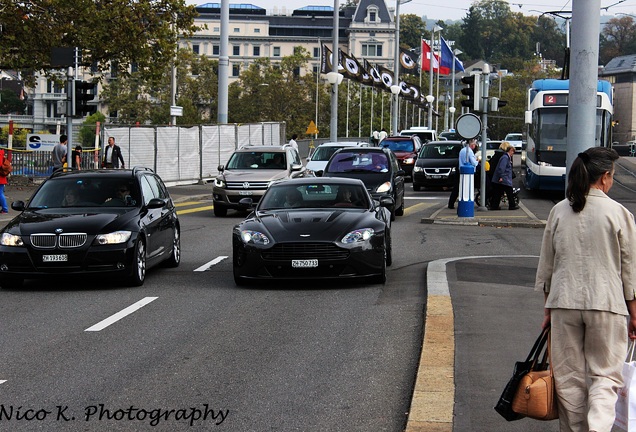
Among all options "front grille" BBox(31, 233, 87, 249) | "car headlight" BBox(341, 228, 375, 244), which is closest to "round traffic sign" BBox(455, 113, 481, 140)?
"car headlight" BBox(341, 228, 375, 244)

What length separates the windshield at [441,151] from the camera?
3978cm

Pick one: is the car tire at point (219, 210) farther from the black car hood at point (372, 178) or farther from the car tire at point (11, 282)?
the car tire at point (11, 282)

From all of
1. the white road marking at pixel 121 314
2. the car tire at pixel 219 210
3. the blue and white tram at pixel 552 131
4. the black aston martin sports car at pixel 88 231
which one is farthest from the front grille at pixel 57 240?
the blue and white tram at pixel 552 131

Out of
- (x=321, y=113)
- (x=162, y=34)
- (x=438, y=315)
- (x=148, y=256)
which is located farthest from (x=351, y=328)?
(x=321, y=113)

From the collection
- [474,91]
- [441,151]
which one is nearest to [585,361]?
[474,91]

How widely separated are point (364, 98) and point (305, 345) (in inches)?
4975

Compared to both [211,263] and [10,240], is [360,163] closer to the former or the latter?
[211,263]

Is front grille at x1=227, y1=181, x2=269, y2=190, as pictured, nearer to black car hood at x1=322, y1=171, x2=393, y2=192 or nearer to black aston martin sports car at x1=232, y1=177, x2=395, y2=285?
black car hood at x1=322, y1=171, x2=393, y2=192

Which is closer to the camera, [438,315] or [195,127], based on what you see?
[438,315]

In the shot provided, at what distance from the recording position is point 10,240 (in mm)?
13602

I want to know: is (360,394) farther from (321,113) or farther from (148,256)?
(321,113)

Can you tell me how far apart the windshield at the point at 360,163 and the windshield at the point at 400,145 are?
19.8 metres

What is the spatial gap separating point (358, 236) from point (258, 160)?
51.1ft

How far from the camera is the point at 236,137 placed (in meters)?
46.2
